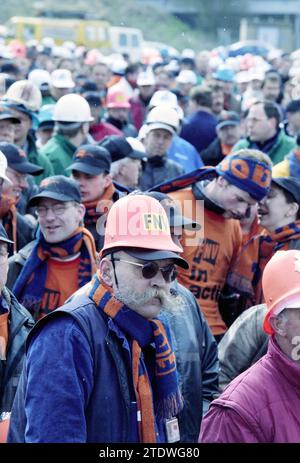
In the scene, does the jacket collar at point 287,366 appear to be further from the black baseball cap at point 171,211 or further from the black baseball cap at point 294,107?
the black baseball cap at point 294,107

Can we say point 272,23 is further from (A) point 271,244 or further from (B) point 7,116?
(A) point 271,244

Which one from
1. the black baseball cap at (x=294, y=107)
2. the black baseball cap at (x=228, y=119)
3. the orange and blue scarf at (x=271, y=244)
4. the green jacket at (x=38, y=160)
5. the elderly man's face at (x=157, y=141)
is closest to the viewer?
the orange and blue scarf at (x=271, y=244)

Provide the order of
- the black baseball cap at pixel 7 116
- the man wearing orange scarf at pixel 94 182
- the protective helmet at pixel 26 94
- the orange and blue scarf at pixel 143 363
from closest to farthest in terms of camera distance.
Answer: the orange and blue scarf at pixel 143 363 < the man wearing orange scarf at pixel 94 182 < the black baseball cap at pixel 7 116 < the protective helmet at pixel 26 94

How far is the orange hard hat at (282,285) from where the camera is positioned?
10.5 feet

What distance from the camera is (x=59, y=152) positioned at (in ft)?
27.0

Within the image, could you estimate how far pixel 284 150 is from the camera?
9.35m

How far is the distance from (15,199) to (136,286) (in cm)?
294

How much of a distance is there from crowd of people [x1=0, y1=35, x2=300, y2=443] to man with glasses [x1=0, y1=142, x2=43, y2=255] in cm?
1

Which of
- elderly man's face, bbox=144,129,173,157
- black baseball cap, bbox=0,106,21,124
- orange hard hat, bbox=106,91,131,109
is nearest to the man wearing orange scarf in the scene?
black baseball cap, bbox=0,106,21,124

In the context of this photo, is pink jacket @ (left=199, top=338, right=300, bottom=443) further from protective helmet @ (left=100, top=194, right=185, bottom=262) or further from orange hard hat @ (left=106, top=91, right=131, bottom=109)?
orange hard hat @ (left=106, top=91, right=131, bottom=109)

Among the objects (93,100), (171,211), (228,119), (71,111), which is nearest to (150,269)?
(171,211)

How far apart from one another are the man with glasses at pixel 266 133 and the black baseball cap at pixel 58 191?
378 cm

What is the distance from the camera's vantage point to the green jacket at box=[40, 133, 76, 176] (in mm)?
8141

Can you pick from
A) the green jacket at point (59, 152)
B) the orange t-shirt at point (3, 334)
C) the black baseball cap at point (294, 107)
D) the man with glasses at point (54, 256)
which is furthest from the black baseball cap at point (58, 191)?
the black baseball cap at point (294, 107)
